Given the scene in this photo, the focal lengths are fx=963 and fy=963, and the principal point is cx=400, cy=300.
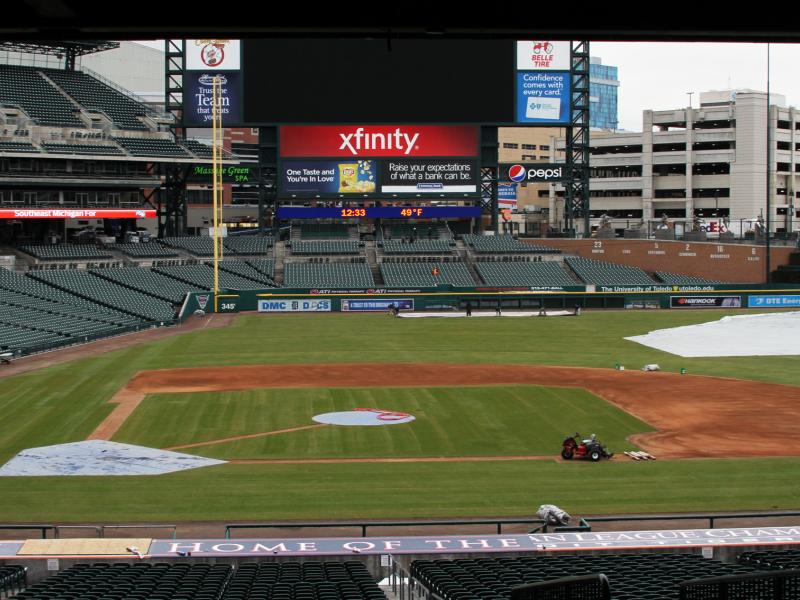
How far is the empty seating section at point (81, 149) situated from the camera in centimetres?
7538

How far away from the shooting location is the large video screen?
82188 millimetres

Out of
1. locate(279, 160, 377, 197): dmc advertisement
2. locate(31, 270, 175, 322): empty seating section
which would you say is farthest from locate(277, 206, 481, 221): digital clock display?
locate(31, 270, 175, 322): empty seating section

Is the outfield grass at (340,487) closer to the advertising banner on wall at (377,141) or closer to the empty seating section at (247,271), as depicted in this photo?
the empty seating section at (247,271)

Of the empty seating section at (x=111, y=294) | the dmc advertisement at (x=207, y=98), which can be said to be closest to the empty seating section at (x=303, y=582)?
the empty seating section at (x=111, y=294)

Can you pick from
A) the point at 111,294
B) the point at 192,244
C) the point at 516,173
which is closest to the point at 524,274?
the point at 516,173

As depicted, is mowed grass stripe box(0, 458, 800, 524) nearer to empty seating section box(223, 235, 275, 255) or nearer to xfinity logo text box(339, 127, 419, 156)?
xfinity logo text box(339, 127, 419, 156)

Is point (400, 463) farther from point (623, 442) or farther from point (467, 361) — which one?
point (467, 361)

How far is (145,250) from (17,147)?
14028mm

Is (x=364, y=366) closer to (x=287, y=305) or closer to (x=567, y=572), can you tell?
(x=287, y=305)

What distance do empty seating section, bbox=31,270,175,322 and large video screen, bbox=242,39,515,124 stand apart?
20.2 m

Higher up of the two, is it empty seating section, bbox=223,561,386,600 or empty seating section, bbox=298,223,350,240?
empty seating section, bbox=298,223,350,240

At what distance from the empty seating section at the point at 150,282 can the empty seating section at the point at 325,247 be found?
12.8m

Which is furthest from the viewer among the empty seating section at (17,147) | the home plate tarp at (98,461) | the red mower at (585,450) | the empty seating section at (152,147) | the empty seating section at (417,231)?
the empty seating section at (417,231)

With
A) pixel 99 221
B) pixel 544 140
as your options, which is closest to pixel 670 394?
pixel 99 221
